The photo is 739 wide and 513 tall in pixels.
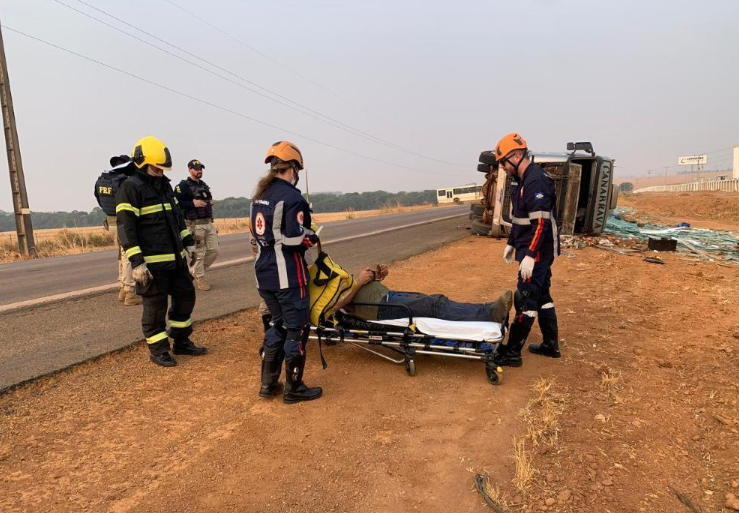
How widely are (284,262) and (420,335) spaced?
1.41 m

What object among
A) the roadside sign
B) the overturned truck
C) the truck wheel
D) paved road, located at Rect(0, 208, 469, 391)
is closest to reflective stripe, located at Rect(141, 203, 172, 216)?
paved road, located at Rect(0, 208, 469, 391)

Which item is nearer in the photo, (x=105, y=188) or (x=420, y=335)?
(x=420, y=335)

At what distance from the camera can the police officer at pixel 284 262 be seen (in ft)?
11.1

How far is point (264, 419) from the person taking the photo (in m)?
3.34

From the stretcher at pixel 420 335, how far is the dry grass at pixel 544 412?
39 cm

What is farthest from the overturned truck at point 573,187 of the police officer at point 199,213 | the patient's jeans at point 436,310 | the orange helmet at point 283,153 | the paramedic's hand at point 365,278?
the orange helmet at point 283,153

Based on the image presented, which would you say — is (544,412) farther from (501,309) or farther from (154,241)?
(154,241)

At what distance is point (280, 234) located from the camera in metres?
3.38

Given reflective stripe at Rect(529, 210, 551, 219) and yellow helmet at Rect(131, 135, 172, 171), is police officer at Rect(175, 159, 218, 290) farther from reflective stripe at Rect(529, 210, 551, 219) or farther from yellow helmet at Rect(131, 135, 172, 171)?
reflective stripe at Rect(529, 210, 551, 219)

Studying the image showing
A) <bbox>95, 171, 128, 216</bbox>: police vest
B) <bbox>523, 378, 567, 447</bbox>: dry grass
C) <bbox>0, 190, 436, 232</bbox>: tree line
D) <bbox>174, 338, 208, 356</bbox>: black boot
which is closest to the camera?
<bbox>523, 378, 567, 447</bbox>: dry grass

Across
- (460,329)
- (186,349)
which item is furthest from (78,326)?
(460,329)

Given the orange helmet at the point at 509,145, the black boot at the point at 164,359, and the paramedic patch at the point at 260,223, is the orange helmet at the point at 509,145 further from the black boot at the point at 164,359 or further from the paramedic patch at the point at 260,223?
the black boot at the point at 164,359

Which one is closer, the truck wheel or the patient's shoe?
the patient's shoe

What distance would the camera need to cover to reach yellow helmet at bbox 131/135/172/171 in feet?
13.4
